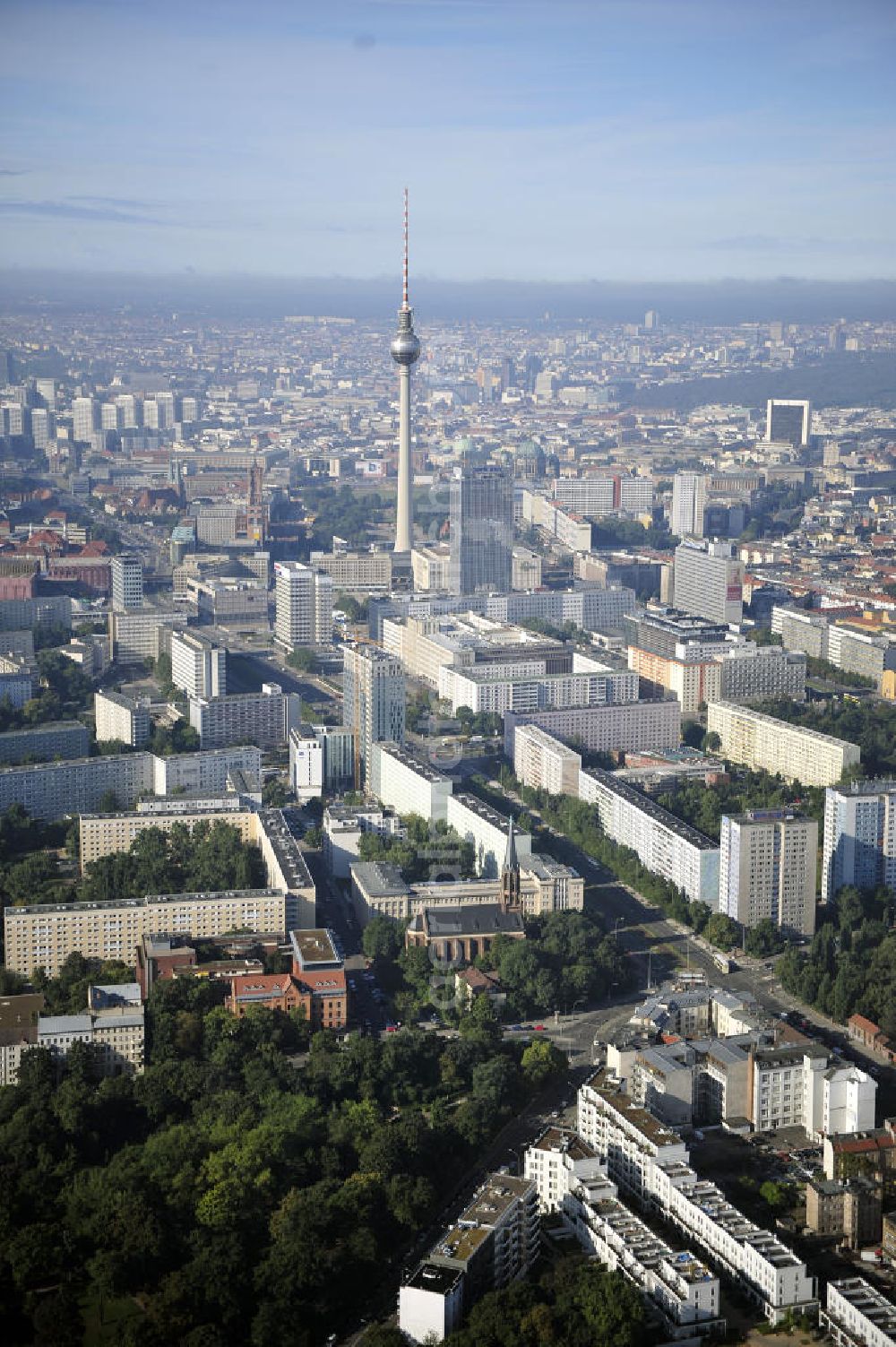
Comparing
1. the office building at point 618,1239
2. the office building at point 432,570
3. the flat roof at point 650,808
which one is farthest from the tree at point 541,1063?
the office building at point 432,570

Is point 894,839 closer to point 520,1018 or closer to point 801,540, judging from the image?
point 520,1018

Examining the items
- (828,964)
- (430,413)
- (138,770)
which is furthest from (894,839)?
(430,413)

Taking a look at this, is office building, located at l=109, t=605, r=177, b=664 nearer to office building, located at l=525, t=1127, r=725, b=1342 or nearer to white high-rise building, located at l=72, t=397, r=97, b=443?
office building, located at l=525, t=1127, r=725, b=1342

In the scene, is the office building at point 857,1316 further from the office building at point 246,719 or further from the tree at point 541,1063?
the office building at point 246,719

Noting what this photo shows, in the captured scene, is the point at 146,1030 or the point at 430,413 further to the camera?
the point at 430,413

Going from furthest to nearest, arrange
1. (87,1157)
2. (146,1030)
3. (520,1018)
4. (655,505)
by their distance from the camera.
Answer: (655,505) < (520,1018) < (146,1030) < (87,1157)

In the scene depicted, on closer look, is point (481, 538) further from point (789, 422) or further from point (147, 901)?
point (789, 422)
